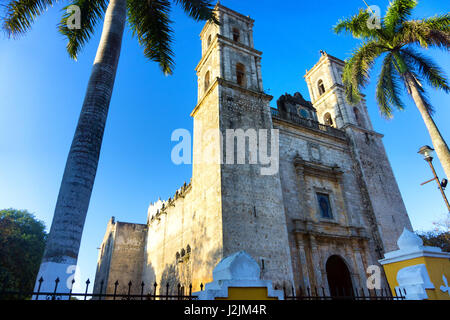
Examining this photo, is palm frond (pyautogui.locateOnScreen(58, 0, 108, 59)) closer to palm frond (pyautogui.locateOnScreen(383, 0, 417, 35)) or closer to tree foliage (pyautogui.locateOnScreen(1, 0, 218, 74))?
tree foliage (pyautogui.locateOnScreen(1, 0, 218, 74))

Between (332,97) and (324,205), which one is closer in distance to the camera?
(324,205)

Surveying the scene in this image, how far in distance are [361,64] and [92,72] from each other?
11.1m

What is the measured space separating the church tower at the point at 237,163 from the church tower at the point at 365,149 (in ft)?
21.2

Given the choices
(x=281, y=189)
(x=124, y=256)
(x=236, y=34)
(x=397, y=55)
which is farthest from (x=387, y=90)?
(x=124, y=256)

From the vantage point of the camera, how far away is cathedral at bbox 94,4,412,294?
11.8m

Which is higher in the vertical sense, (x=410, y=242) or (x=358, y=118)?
(x=358, y=118)

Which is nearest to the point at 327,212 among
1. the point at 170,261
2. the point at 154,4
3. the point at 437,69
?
the point at 437,69

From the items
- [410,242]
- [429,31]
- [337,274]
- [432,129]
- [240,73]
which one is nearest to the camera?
[410,242]

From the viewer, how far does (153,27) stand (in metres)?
8.06

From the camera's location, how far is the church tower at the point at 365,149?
1587cm

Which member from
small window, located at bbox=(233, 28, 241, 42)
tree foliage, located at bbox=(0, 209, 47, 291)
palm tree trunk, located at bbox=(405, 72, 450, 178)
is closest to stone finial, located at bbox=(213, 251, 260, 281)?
palm tree trunk, located at bbox=(405, 72, 450, 178)

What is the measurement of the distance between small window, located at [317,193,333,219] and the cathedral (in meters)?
0.06

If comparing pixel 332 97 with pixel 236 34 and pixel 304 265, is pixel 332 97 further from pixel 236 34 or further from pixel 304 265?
pixel 304 265

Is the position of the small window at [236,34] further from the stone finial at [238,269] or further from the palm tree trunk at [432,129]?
the stone finial at [238,269]
